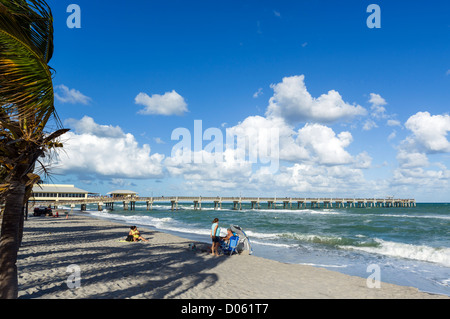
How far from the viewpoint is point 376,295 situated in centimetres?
768

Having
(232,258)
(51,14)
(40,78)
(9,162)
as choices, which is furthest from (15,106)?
(232,258)

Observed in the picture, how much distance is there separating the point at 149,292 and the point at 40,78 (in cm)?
566

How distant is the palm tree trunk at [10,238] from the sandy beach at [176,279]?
9.02 feet

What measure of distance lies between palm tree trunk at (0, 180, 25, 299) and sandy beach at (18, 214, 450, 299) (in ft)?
9.02

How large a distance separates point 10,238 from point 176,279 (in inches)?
206

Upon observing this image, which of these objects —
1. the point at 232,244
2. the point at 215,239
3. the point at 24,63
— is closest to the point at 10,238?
the point at 24,63

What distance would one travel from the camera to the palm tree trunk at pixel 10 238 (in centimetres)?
393

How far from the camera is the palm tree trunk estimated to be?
12.9 ft

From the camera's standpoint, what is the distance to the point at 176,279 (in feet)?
27.3
